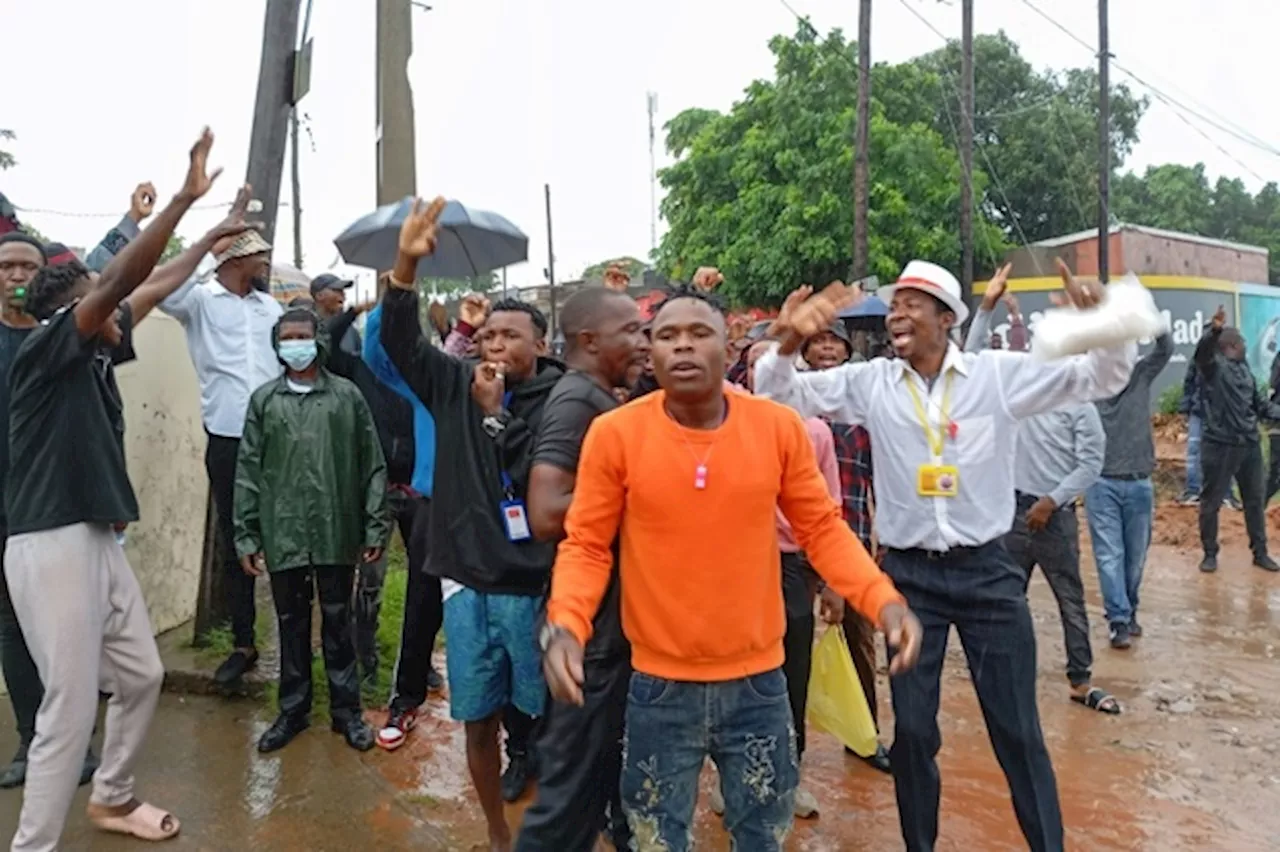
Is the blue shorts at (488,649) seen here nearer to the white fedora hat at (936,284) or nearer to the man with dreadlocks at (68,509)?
the man with dreadlocks at (68,509)

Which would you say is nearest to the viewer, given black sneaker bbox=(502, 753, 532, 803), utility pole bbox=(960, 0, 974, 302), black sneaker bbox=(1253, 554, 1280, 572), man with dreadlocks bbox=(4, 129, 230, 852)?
man with dreadlocks bbox=(4, 129, 230, 852)

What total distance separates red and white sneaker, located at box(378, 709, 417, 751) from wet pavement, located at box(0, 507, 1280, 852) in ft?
0.19

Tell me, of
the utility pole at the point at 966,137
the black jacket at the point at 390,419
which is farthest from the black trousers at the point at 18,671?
the utility pole at the point at 966,137

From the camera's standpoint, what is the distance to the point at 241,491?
4.42 meters

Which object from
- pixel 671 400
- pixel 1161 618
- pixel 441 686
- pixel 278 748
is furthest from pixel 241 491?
pixel 1161 618

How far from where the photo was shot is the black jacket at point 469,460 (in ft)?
11.1

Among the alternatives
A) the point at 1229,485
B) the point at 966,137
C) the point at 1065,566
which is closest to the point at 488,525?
the point at 1065,566

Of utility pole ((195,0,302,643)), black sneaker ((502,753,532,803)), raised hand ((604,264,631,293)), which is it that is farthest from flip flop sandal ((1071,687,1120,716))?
utility pole ((195,0,302,643))

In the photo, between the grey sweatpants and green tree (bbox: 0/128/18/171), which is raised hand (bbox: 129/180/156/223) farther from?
green tree (bbox: 0/128/18/171)

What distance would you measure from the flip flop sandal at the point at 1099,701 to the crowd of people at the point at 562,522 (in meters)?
1.55

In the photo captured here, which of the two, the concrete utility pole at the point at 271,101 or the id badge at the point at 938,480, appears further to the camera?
the concrete utility pole at the point at 271,101

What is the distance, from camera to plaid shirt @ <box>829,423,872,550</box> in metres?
4.70

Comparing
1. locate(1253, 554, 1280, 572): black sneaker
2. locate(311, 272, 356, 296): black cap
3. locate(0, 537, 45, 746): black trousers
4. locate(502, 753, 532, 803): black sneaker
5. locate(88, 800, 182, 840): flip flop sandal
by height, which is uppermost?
locate(311, 272, 356, 296): black cap

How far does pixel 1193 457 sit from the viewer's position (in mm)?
12188
